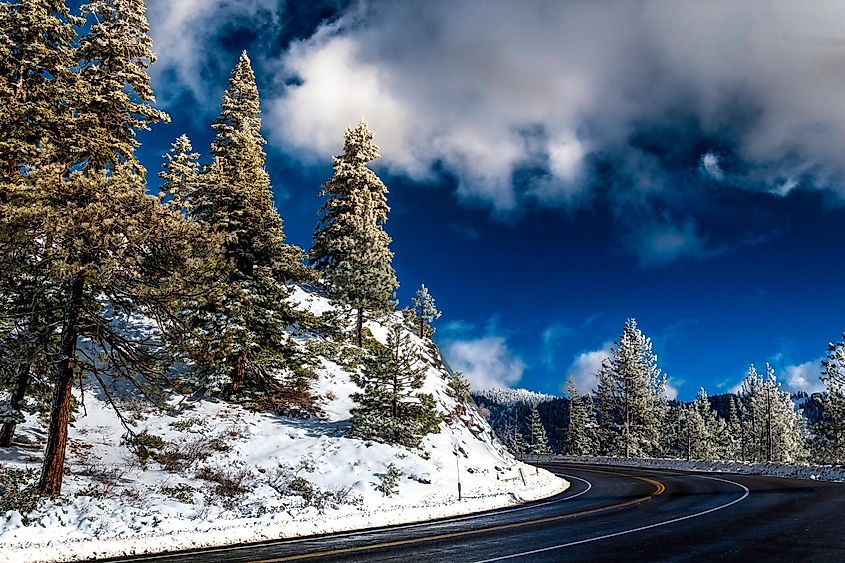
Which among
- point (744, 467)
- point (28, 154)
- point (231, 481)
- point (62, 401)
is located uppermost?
point (28, 154)

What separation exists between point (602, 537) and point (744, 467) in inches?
1357

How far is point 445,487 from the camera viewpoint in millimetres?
21984

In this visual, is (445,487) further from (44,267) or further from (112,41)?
(112,41)

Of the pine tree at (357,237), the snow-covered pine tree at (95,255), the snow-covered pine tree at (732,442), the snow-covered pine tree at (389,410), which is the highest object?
the pine tree at (357,237)

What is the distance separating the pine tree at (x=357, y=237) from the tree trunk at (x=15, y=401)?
747 inches

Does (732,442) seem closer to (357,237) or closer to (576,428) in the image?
(576,428)

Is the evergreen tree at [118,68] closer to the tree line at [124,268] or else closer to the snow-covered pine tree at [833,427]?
the tree line at [124,268]

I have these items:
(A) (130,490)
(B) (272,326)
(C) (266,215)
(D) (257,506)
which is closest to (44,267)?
(A) (130,490)

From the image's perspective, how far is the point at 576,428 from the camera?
7225 centimetres

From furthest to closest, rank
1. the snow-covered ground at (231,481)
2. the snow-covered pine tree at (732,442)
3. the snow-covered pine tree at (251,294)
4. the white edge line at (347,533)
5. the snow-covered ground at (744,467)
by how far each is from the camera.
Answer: the snow-covered pine tree at (732,442)
the snow-covered ground at (744,467)
the snow-covered pine tree at (251,294)
the snow-covered ground at (231,481)
the white edge line at (347,533)

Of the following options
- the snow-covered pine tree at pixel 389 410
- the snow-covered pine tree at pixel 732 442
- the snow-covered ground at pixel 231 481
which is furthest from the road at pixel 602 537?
the snow-covered pine tree at pixel 732 442

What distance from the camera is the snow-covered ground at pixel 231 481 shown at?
12059 mm

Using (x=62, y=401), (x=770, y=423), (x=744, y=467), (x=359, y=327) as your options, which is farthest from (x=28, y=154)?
(x=770, y=423)

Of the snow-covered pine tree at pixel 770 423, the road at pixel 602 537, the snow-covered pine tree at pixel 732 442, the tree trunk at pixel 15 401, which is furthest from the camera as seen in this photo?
the snow-covered pine tree at pixel 732 442
